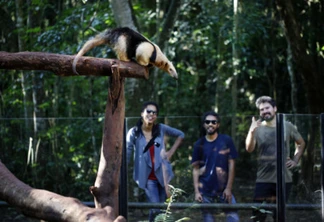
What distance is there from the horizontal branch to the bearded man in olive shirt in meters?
2.42

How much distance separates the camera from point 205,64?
597 inches

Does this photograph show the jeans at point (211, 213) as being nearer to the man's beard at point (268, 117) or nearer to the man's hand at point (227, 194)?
the man's hand at point (227, 194)

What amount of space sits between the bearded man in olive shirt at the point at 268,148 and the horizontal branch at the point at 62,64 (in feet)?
7.93

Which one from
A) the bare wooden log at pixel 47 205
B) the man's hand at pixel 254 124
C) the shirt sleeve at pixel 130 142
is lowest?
the bare wooden log at pixel 47 205

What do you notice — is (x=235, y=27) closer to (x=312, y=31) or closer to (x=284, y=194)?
(x=312, y=31)

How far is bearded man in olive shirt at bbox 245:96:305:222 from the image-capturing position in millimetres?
6688

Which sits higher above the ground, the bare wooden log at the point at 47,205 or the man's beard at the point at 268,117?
the man's beard at the point at 268,117

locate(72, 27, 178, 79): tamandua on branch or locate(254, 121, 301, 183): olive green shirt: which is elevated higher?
locate(72, 27, 178, 79): tamandua on branch

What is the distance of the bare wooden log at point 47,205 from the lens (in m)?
3.59

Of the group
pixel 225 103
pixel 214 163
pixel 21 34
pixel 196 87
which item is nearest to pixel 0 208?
pixel 214 163

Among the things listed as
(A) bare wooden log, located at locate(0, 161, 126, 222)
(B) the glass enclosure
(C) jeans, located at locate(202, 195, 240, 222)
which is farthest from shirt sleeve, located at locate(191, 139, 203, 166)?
(A) bare wooden log, located at locate(0, 161, 126, 222)

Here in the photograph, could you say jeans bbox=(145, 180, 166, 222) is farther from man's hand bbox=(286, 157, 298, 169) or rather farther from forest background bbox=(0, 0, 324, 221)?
man's hand bbox=(286, 157, 298, 169)

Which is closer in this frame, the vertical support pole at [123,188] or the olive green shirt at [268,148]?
the olive green shirt at [268,148]

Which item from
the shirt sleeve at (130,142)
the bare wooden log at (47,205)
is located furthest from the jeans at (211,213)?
the bare wooden log at (47,205)
